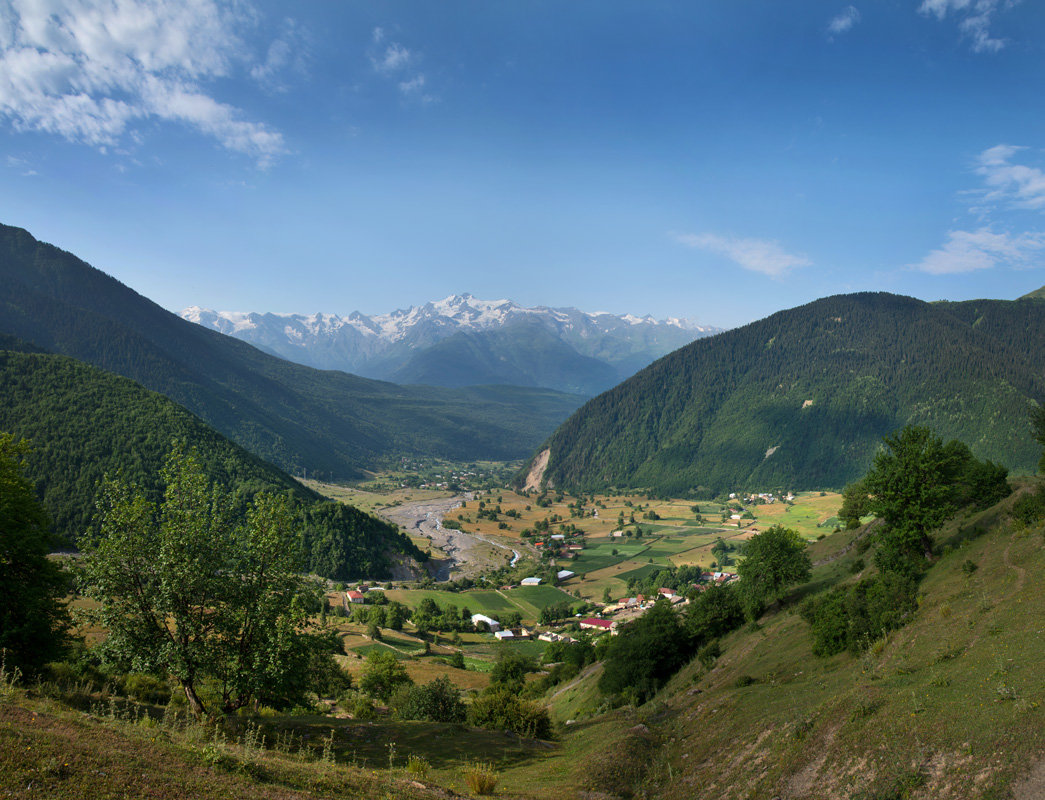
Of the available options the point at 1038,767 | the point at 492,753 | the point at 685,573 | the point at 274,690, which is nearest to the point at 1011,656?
the point at 1038,767

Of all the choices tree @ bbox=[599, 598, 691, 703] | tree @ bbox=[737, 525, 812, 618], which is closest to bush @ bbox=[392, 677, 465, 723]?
tree @ bbox=[599, 598, 691, 703]

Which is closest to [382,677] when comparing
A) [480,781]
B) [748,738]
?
[748,738]

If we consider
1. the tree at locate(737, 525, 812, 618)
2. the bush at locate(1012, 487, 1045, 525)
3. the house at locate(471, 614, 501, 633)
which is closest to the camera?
the bush at locate(1012, 487, 1045, 525)

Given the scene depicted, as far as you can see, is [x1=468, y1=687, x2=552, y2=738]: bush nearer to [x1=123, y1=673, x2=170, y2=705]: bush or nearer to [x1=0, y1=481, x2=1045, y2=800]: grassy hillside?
[x1=0, y1=481, x2=1045, y2=800]: grassy hillside

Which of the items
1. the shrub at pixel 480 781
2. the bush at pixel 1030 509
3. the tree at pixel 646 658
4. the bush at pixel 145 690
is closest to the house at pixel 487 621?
the tree at pixel 646 658

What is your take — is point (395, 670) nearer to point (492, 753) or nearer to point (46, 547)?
point (492, 753)

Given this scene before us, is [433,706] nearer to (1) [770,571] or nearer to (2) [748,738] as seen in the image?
(2) [748,738]
